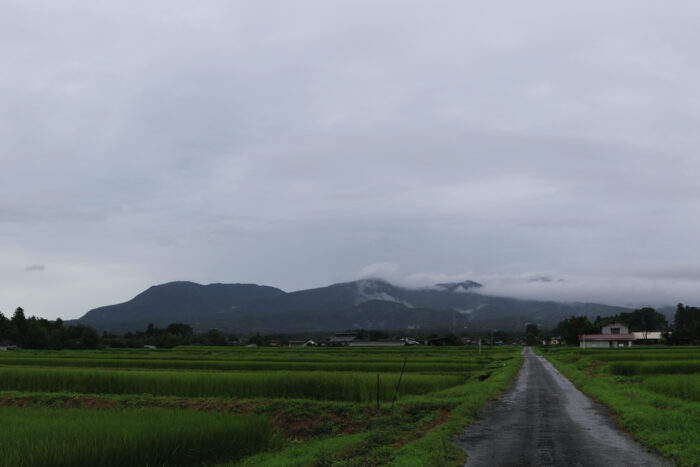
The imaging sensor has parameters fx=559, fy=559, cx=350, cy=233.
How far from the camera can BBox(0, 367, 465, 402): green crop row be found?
101 feet

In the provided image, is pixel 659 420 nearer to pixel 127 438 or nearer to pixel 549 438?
pixel 549 438

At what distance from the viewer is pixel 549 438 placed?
17.1 meters

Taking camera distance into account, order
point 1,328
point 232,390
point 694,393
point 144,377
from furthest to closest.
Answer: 1. point 1,328
2. point 144,377
3. point 232,390
4. point 694,393

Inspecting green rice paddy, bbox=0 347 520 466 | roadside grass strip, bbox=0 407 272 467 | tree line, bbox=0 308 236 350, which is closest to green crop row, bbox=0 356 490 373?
green rice paddy, bbox=0 347 520 466

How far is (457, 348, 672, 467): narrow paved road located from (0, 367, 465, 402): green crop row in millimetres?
7811

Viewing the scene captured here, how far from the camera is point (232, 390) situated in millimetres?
31500

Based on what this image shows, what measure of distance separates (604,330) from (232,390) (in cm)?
14507

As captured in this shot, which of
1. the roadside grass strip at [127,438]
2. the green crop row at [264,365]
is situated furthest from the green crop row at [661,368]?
the roadside grass strip at [127,438]

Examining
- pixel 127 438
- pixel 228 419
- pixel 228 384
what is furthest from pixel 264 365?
pixel 127 438

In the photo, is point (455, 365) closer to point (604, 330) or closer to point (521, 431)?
point (521, 431)

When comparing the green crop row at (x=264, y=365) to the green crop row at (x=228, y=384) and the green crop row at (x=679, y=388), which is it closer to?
the green crop row at (x=228, y=384)

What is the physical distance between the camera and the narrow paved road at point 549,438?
557 inches

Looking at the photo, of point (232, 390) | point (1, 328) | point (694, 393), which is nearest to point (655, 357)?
point (694, 393)

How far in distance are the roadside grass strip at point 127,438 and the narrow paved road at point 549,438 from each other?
7.48 m
